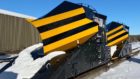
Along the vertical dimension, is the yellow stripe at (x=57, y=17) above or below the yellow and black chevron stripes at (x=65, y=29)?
above

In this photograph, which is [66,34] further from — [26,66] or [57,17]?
[26,66]

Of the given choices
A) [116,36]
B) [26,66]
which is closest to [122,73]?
[116,36]

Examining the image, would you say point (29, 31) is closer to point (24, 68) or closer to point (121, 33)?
point (121, 33)

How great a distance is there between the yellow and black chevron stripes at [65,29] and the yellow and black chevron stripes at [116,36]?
4211mm

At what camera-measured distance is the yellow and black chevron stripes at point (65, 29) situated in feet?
20.1

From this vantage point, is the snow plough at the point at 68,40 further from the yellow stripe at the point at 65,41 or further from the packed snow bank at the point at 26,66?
the packed snow bank at the point at 26,66

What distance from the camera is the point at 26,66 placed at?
19.5ft

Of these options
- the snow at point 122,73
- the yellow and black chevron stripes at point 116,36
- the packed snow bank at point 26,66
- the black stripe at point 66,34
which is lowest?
the snow at point 122,73

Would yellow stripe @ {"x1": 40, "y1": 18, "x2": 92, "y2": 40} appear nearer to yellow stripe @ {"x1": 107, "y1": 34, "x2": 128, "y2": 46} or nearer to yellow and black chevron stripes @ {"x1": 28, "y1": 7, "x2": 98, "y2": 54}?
yellow and black chevron stripes @ {"x1": 28, "y1": 7, "x2": 98, "y2": 54}

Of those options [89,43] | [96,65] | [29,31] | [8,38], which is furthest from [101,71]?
[29,31]

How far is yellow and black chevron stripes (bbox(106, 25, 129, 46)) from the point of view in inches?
440

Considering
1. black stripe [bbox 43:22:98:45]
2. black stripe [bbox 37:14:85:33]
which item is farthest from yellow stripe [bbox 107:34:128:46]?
black stripe [bbox 37:14:85:33]

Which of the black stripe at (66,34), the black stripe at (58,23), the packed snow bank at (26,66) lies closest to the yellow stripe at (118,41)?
the black stripe at (66,34)

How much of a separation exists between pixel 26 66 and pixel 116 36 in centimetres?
664
